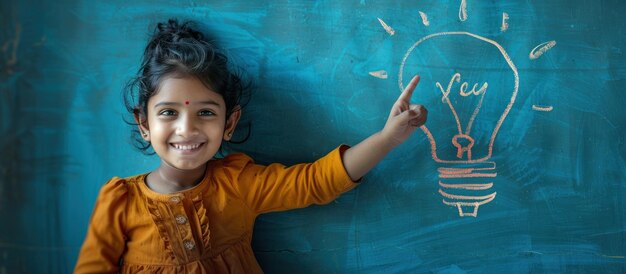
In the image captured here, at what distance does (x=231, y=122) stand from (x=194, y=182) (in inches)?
7.2

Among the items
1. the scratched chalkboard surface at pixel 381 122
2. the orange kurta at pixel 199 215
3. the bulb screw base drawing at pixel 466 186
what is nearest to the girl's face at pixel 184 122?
the orange kurta at pixel 199 215

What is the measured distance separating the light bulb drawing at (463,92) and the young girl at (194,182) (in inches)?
7.4

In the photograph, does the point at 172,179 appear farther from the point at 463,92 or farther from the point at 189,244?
the point at 463,92

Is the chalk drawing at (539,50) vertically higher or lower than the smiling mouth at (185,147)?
higher

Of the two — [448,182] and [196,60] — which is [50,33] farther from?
[448,182]

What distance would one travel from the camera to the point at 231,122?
147 centimetres

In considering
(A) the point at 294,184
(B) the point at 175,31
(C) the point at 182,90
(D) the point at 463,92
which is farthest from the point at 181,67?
(D) the point at 463,92

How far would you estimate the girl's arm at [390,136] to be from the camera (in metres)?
1.35

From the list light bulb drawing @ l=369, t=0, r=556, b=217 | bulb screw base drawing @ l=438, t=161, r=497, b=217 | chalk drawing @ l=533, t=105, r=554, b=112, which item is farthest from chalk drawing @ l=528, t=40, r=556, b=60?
bulb screw base drawing @ l=438, t=161, r=497, b=217

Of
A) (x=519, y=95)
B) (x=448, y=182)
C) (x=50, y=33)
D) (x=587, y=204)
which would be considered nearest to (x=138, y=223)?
(x=50, y=33)

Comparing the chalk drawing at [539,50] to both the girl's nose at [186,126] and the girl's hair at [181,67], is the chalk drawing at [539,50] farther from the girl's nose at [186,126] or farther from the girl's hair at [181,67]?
the girl's nose at [186,126]

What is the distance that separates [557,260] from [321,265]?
676 mm

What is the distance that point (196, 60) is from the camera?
1372mm


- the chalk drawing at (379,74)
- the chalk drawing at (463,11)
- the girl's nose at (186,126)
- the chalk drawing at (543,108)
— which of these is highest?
the chalk drawing at (463,11)
